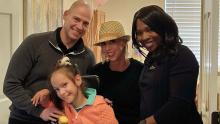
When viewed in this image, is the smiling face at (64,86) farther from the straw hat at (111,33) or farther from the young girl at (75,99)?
the straw hat at (111,33)

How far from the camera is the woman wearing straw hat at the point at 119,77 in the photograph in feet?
5.71

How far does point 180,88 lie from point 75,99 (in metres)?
0.46

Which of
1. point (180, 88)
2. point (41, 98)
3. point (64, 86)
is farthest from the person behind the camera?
point (41, 98)

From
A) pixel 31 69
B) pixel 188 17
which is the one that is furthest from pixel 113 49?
pixel 188 17

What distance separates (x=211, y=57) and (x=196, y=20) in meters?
2.78

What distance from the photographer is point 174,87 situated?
1.36m

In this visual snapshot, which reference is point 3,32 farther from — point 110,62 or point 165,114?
point 165,114

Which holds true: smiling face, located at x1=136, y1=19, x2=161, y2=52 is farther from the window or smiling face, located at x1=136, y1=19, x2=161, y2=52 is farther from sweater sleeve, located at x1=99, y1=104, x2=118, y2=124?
the window

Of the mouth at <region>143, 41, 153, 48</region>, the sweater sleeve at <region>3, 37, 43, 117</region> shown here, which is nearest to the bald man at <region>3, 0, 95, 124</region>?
the sweater sleeve at <region>3, 37, 43, 117</region>

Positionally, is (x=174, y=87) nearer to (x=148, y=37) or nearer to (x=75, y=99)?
(x=148, y=37)

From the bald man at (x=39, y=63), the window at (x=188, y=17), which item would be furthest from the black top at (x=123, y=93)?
the window at (x=188, y=17)

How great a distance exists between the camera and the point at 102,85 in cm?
177

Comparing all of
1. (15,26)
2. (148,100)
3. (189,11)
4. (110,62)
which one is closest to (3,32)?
(15,26)

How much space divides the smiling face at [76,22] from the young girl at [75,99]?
25cm
